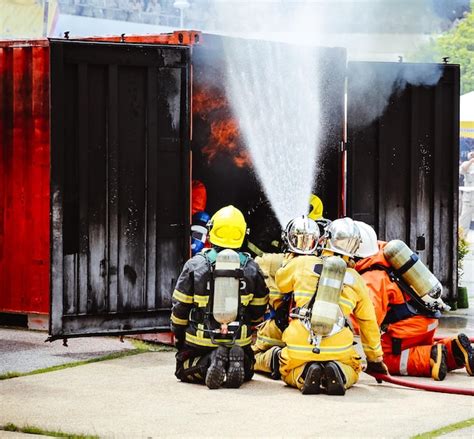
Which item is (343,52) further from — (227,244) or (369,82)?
(227,244)

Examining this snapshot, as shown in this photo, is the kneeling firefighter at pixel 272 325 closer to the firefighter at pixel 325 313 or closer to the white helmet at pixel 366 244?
the firefighter at pixel 325 313

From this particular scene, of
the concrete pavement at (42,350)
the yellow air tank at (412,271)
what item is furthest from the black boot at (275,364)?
the concrete pavement at (42,350)

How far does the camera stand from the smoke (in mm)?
10008

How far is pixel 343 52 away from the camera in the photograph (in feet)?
32.8

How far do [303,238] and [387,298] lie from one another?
2.46ft

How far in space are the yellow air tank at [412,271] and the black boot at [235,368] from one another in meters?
1.28

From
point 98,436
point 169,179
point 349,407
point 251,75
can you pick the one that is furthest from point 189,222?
point 98,436

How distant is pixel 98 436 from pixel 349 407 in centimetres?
163

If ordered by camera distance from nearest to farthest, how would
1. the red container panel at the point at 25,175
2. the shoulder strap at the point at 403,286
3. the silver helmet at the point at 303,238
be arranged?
the silver helmet at the point at 303,238 → the shoulder strap at the point at 403,286 → the red container panel at the point at 25,175

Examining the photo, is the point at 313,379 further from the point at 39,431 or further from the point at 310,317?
the point at 39,431

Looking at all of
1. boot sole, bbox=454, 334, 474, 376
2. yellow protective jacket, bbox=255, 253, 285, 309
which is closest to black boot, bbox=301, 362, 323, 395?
yellow protective jacket, bbox=255, 253, 285, 309

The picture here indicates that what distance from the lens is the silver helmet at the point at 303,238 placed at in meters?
7.57

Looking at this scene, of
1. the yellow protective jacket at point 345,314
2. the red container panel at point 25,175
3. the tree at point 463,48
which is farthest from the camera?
the tree at point 463,48

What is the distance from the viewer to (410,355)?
7.93 metres
